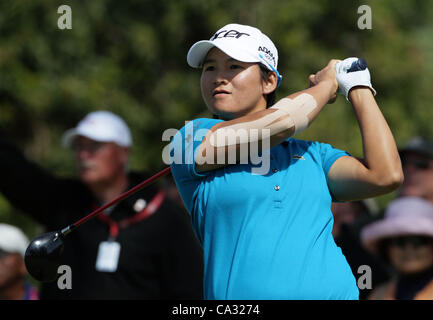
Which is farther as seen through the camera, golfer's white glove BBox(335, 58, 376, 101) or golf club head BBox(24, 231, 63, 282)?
golf club head BBox(24, 231, 63, 282)

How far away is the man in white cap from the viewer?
4.71 metres

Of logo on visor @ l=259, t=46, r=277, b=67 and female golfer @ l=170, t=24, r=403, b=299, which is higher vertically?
logo on visor @ l=259, t=46, r=277, b=67

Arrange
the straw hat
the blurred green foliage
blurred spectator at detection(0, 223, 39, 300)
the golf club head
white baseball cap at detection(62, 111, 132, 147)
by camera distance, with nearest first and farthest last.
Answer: the golf club head, the straw hat, blurred spectator at detection(0, 223, 39, 300), white baseball cap at detection(62, 111, 132, 147), the blurred green foliage

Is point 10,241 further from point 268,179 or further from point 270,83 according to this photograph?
point 268,179

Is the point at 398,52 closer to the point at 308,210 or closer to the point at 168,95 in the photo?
the point at 168,95

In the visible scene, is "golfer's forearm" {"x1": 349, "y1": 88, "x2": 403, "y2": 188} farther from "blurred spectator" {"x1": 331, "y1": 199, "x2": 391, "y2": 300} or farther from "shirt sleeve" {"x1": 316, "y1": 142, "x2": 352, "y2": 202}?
"blurred spectator" {"x1": 331, "y1": 199, "x2": 391, "y2": 300}

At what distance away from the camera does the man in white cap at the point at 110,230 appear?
4711mm

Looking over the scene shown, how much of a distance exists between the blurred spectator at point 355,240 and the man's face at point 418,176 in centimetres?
35

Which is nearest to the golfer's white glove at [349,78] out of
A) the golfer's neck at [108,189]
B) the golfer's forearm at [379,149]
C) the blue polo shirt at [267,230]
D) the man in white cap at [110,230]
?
the golfer's forearm at [379,149]

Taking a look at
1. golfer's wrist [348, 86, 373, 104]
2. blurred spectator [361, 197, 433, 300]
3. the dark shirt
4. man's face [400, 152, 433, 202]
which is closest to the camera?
golfer's wrist [348, 86, 373, 104]

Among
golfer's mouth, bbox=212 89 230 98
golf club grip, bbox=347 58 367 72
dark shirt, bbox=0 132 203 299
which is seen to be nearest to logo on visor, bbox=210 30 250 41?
golfer's mouth, bbox=212 89 230 98

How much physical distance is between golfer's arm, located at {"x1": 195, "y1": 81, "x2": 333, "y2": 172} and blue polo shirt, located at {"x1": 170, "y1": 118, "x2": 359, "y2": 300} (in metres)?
0.06

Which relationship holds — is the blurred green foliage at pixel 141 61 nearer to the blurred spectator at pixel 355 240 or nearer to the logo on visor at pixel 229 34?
the blurred spectator at pixel 355 240
